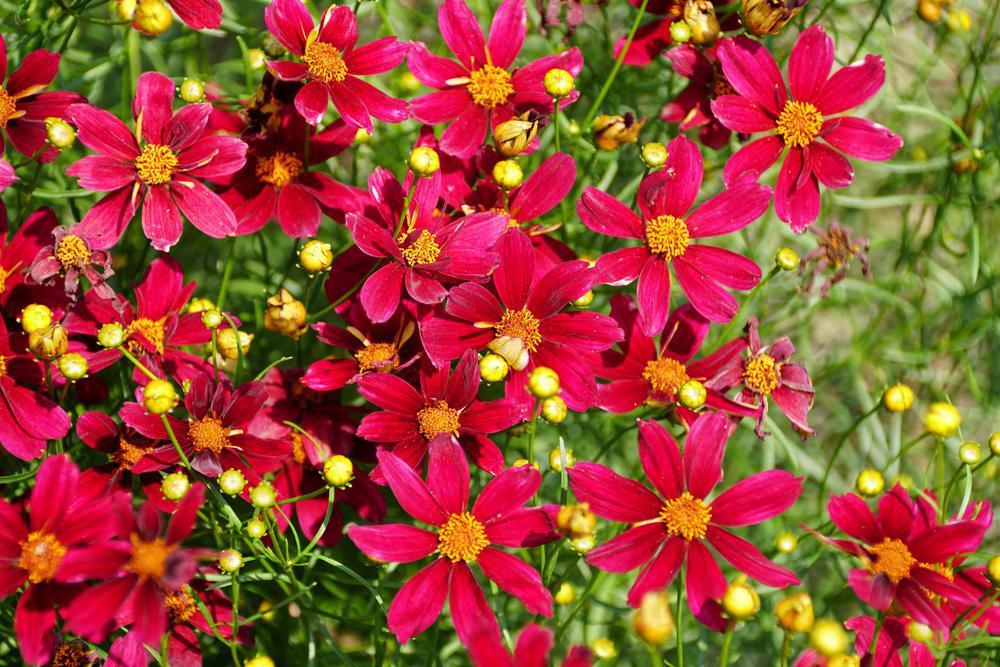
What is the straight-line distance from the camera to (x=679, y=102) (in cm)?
140

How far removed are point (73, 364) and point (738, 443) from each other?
4.13 feet

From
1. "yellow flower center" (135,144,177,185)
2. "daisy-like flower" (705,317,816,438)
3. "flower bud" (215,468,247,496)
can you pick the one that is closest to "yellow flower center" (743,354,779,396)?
"daisy-like flower" (705,317,816,438)

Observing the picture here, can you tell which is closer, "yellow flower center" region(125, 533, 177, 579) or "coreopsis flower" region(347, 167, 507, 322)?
"yellow flower center" region(125, 533, 177, 579)

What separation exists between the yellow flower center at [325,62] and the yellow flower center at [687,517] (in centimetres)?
71

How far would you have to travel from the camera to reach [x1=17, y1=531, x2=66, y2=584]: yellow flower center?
1.01 metres

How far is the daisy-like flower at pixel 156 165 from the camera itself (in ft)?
3.81

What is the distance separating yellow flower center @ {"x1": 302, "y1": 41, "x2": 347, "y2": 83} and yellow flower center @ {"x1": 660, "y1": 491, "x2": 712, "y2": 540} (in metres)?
0.71

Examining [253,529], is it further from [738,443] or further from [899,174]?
[899,174]

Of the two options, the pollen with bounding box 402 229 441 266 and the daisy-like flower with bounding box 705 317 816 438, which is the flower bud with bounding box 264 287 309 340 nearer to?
the pollen with bounding box 402 229 441 266

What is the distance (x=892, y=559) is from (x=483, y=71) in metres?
0.86

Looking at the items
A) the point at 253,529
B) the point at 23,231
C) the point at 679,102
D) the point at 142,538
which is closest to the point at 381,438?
the point at 253,529

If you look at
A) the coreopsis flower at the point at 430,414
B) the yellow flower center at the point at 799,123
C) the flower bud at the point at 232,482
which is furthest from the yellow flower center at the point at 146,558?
the yellow flower center at the point at 799,123

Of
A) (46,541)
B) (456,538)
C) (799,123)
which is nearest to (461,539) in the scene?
(456,538)

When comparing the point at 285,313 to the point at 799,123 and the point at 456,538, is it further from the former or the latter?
the point at 799,123
